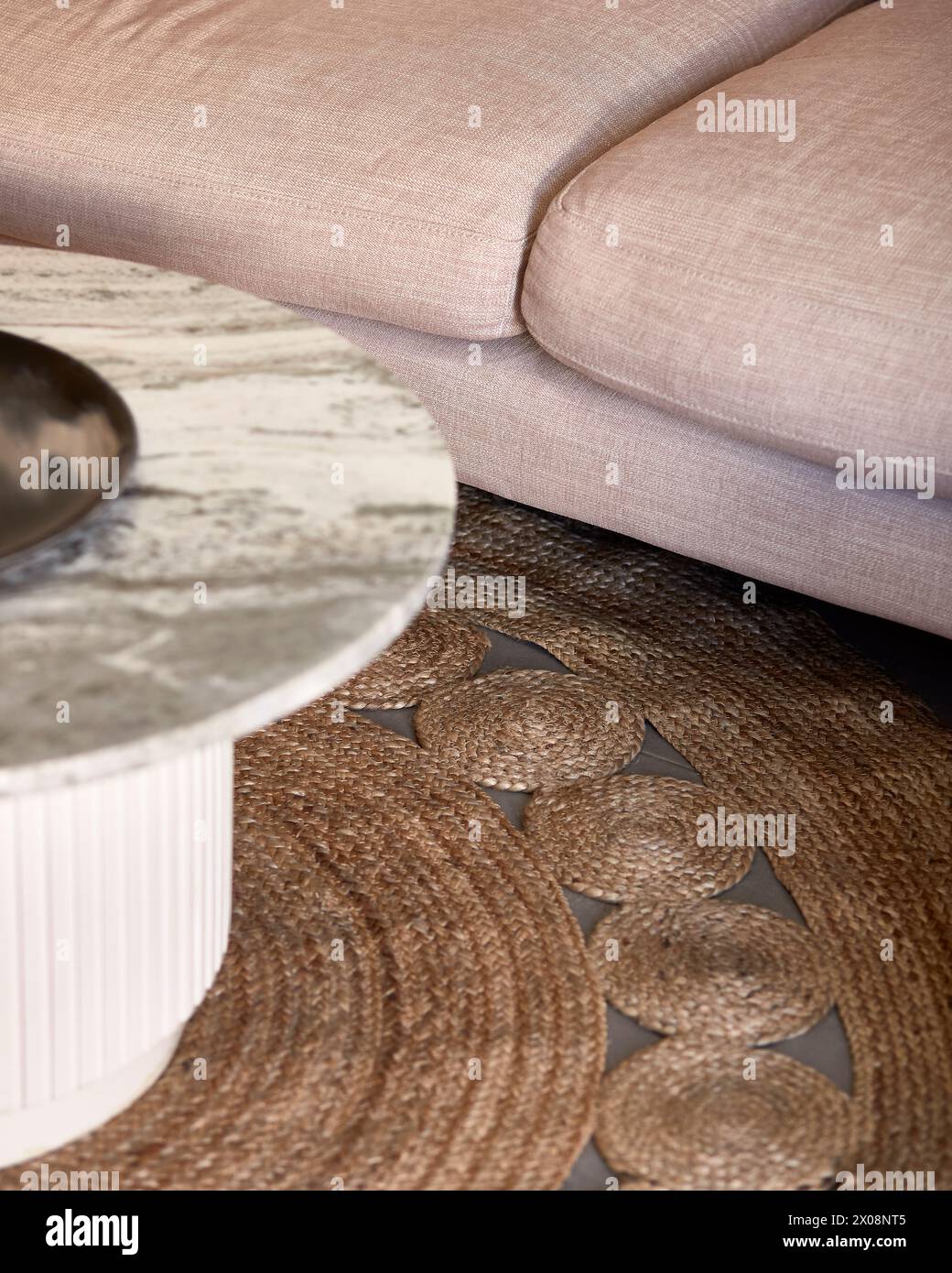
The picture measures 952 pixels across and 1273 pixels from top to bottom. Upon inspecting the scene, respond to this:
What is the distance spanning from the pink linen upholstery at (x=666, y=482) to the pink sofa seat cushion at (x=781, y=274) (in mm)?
61

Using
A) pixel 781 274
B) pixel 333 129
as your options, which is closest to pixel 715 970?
pixel 781 274

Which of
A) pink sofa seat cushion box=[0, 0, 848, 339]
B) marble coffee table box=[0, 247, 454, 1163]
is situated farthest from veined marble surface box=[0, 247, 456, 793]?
pink sofa seat cushion box=[0, 0, 848, 339]

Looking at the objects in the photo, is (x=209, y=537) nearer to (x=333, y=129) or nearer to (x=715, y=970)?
(x=715, y=970)

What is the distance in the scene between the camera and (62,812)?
34.6 inches

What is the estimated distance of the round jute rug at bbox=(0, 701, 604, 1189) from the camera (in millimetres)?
1049

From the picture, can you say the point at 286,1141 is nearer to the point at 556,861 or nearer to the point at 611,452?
the point at 556,861

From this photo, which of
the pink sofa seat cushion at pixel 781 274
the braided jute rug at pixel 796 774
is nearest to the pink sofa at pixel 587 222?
the pink sofa seat cushion at pixel 781 274

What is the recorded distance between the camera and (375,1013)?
1.17 meters

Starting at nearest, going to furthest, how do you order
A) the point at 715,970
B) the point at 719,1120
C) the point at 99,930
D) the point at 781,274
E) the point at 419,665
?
the point at 99,930
the point at 719,1120
the point at 715,970
the point at 781,274
the point at 419,665

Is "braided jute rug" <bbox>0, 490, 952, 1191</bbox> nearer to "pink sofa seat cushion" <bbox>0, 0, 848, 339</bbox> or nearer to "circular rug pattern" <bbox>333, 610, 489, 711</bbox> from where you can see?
"circular rug pattern" <bbox>333, 610, 489, 711</bbox>

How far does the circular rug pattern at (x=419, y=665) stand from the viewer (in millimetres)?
1540

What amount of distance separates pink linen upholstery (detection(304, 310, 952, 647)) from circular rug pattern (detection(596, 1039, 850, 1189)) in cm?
49

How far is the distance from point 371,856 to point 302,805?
0.32ft

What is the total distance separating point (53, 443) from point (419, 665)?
666mm
